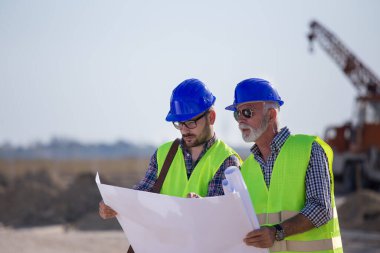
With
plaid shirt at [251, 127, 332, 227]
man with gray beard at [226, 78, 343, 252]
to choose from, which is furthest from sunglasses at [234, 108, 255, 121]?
plaid shirt at [251, 127, 332, 227]

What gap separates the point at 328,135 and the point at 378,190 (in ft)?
8.86

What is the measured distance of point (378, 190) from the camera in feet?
87.9

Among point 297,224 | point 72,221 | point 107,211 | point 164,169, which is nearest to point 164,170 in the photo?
point 164,169

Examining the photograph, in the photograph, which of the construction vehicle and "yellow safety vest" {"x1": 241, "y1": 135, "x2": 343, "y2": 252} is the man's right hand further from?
the construction vehicle

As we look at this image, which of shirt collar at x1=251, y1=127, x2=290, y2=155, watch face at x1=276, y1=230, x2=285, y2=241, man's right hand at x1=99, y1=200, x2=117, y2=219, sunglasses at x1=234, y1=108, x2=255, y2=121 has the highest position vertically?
sunglasses at x1=234, y1=108, x2=255, y2=121

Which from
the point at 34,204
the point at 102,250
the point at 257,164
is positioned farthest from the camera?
A: the point at 34,204

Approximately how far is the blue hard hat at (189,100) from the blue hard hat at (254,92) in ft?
1.23

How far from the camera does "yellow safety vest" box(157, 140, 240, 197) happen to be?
423cm

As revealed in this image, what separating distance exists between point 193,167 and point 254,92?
0.69m

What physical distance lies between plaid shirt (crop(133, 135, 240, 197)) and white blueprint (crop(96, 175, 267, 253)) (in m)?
0.37

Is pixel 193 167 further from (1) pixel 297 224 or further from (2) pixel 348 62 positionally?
(2) pixel 348 62

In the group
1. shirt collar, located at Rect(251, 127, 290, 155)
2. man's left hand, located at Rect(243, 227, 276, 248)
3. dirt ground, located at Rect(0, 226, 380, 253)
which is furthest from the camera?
dirt ground, located at Rect(0, 226, 380, 253)

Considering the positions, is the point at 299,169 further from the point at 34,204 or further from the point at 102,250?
the point at 34,204

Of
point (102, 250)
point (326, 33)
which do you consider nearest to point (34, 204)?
point (102, 250)
